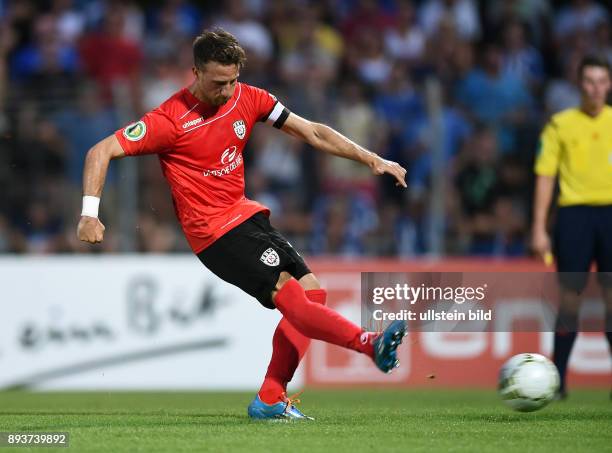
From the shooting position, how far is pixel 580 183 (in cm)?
928

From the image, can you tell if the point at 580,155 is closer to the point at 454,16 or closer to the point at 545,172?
the point at 545,172

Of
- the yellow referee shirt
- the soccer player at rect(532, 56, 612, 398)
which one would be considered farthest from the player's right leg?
the yellow referee shirt

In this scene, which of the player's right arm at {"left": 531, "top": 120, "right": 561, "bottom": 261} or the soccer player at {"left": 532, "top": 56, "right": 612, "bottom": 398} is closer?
the soccer player at {"left": 532, "top": 56, "right": 612, "bottom": 398}

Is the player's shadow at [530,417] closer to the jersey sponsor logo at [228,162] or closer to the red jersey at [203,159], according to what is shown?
the red jersey at [203,159]

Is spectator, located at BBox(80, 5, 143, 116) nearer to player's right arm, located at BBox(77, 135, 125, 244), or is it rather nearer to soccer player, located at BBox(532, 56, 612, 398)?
soccer player, located at BBox(532, 56, 612, 398)

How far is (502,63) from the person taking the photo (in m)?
14.8

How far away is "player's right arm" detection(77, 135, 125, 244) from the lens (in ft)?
21.6

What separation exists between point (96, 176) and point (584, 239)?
13.7 ft

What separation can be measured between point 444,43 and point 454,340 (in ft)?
15.3

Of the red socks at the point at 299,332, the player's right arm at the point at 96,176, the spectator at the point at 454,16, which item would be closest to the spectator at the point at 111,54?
the spectator at the point at 454,16

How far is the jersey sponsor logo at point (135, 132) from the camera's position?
22.9ft

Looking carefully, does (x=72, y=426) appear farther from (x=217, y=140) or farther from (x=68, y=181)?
(x=68, y=181)

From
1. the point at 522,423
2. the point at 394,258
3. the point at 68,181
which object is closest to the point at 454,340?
the point at 394,258

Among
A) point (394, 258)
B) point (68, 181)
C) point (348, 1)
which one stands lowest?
point (394, 258)
